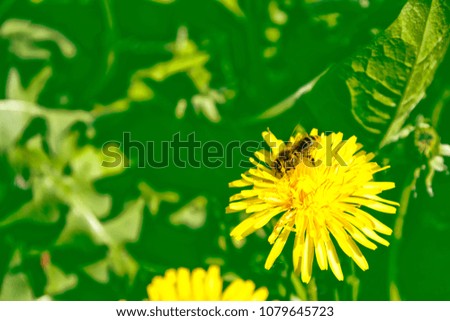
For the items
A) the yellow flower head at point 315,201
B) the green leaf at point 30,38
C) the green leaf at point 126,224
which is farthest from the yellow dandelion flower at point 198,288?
the green leaf at point 30,38

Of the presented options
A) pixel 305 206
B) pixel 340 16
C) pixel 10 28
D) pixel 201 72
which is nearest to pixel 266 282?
pixel 305 206

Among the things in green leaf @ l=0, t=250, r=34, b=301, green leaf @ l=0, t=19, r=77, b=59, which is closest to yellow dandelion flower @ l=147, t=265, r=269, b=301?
green leaf @ l=0, t=250, r=34, b=301

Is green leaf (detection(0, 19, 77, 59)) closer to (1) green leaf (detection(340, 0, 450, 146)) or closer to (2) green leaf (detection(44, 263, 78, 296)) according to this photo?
(2) green leaf (detection(44, 263, 78, 296))

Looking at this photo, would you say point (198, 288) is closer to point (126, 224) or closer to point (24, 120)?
point (126, 224)

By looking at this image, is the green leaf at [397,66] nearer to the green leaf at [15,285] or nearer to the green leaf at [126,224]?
the green leaf at [126,224]

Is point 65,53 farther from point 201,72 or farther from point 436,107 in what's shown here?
point 436,107

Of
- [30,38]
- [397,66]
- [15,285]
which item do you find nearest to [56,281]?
[15,285]
